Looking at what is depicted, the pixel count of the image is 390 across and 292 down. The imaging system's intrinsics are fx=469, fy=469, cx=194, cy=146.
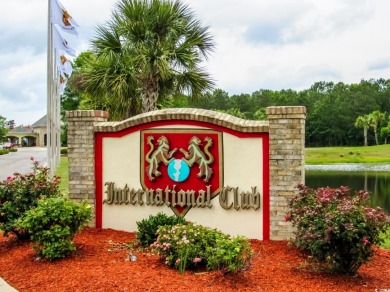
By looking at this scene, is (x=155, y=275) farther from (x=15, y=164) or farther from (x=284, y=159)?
(x=15, y=164)

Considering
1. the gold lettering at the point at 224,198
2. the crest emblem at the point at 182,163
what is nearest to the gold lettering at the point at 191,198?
the crest emblem at the point at 182,163

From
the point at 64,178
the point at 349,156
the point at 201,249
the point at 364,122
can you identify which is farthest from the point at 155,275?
the point at 364,122

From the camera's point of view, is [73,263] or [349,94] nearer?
[73,263]

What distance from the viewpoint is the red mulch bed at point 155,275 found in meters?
5.08

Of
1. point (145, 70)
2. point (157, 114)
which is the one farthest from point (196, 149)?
point (145, 70)

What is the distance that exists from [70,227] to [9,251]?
4.38ft

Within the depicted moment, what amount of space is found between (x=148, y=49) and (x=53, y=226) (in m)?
8.58

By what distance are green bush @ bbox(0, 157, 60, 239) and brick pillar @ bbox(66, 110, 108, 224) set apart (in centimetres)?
90

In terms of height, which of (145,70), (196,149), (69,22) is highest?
(69,22)

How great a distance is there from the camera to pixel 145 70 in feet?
44.5

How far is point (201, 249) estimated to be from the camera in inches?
221

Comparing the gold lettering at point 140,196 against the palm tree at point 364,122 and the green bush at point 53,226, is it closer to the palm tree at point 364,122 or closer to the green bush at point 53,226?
the green bush at point 53,226

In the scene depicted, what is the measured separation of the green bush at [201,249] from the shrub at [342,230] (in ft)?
2.67

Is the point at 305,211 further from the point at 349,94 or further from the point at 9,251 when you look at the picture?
the point at 349,94
